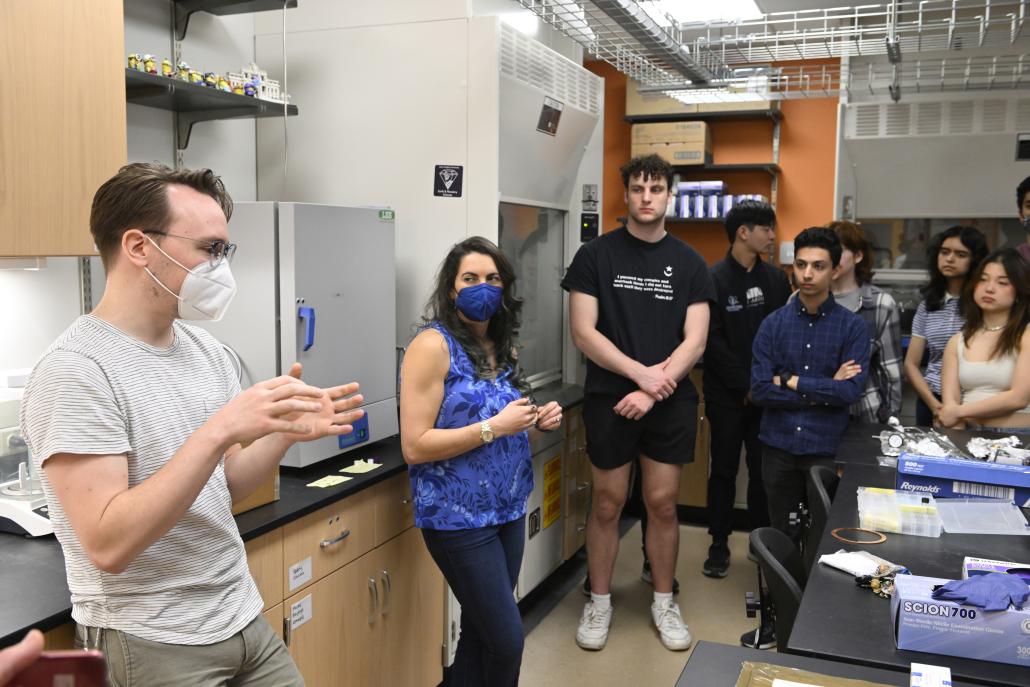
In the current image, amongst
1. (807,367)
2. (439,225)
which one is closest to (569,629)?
(807,367)

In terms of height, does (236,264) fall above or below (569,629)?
above

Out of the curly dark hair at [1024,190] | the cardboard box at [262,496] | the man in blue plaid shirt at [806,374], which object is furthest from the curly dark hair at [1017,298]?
the cardboard box at [262,496]

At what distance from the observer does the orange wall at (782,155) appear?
601cm

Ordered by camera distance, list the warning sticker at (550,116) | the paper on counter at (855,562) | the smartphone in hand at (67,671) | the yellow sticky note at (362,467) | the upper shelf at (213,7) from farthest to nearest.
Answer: the warning sticker at (550,116), the upper shelf at (213,7), the yellow sticky note at (362,467), the paper on counter at (855,562), the smartphone in hand at (67,671)

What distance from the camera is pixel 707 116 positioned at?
6070 millimetres

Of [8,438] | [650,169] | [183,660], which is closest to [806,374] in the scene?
[650,169]

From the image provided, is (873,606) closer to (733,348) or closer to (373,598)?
(373,598)

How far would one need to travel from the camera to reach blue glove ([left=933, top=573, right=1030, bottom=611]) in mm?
1496

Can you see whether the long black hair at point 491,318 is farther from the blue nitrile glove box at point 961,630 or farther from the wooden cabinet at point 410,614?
the blue nitrile glove box at point 961,630

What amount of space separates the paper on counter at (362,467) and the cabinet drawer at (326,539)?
7cm

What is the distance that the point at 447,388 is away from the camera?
2.47 meters

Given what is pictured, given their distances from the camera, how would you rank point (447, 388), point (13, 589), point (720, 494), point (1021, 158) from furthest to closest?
point (1021, 158) → point (720, 494) → point (447, 388) → point (13, 589)

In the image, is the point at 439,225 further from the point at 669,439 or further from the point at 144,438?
the point at 144,438

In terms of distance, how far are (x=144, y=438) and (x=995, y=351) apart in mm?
3092
